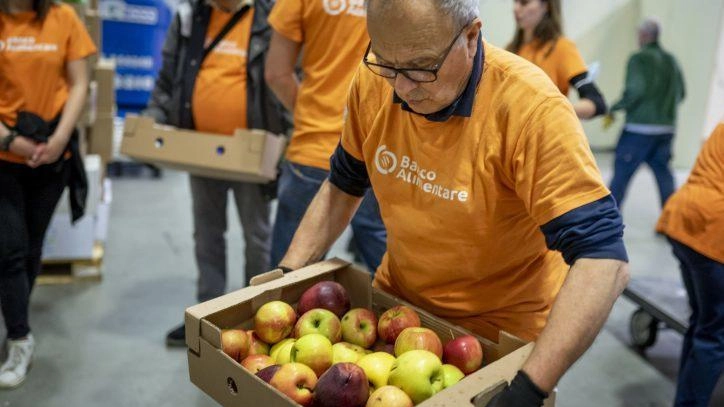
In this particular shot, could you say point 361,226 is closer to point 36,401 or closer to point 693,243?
point 693,243

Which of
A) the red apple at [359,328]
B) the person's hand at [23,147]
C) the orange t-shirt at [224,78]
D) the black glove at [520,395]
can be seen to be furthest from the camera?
the orange t-shirt at [224,78]

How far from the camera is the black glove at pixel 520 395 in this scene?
3.85 feet

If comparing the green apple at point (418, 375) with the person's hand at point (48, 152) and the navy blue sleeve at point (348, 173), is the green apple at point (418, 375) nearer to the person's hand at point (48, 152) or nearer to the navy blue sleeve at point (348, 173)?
the navy blue sleeve at point (348, 173)

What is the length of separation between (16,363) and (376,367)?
2121 mm

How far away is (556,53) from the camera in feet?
9.97

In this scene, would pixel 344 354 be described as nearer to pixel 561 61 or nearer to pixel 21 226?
pixel 21 226

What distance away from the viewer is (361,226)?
2416mm

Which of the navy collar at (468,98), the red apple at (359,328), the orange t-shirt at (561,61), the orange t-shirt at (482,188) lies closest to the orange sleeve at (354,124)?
the orange t-shirt at (482,188)

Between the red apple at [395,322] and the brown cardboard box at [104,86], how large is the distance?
3.32 m

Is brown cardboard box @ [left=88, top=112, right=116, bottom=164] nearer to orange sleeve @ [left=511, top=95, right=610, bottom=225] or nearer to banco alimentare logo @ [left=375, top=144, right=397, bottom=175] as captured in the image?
banco alimentare logo @ [left=375, top=144, right=397, bottom=175]

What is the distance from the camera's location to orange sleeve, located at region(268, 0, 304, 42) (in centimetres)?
240

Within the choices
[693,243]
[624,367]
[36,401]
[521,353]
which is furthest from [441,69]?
[624,367]

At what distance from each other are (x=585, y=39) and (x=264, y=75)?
7.11 metres

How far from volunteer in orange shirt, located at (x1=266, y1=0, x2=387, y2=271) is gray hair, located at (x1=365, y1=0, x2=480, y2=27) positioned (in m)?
1.11
